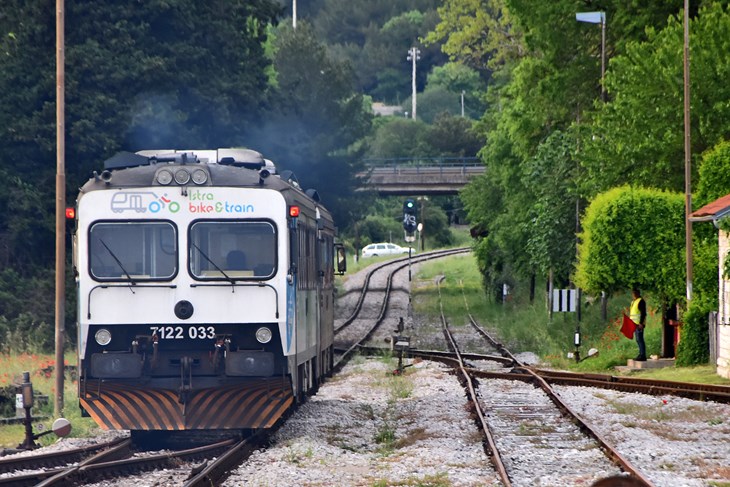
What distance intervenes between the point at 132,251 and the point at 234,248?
1.31 meters

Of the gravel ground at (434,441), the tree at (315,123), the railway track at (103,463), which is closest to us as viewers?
the railway track at (103,463)

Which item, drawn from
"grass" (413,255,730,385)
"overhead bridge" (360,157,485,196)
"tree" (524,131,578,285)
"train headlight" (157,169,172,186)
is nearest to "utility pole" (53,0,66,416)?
"train headlight" (157,169,172,186)

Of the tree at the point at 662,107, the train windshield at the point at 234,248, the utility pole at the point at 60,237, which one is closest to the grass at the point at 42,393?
the utility pole at the point at 60,237

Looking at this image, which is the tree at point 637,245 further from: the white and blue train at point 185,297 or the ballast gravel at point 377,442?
the white and blue train at point 185,297

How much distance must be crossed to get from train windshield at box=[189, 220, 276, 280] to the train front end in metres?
0.01

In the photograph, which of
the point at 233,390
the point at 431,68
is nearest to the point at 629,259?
the point at 233,390

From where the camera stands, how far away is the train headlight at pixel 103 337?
54.7 ft

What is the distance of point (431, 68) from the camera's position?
18462 centimetres

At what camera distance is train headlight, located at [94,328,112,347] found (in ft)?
54.7

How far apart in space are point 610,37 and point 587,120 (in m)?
2.82

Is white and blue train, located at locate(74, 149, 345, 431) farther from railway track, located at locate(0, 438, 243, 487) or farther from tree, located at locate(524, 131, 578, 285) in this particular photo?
tree, located at locate(524, 131, 578, 285)

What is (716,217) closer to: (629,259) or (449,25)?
(629,259)

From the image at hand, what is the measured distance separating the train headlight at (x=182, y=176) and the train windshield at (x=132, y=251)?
1.86ft

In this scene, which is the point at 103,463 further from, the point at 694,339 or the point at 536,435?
the point at 694,339
